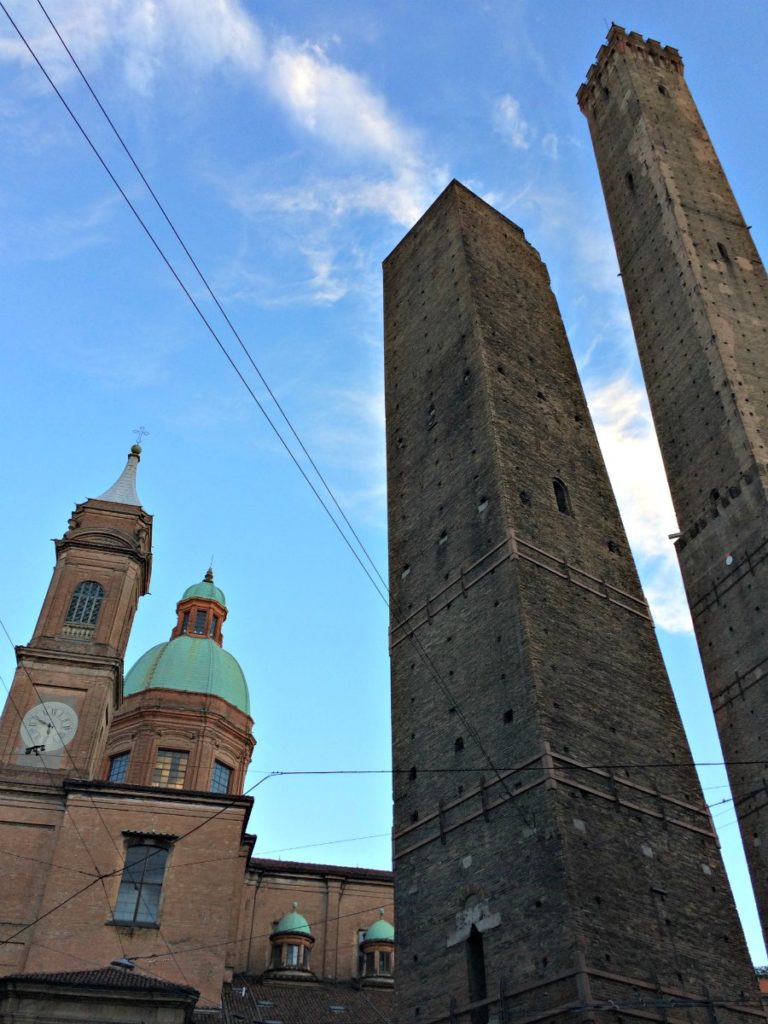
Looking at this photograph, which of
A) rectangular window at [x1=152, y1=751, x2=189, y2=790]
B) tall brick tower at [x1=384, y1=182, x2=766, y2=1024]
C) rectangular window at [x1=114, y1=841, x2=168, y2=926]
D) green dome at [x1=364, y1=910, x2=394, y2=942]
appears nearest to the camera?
tall brick tower at [x1=384, y1=182, x2=766, y2=1024]

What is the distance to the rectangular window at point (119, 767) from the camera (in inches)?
1198

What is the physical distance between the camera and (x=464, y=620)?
735 inches

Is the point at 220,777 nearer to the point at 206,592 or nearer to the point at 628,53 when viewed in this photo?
the point at 206,592

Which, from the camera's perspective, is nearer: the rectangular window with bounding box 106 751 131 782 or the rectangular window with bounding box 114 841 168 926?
the rectangular window with bounding box 114 841 168 926

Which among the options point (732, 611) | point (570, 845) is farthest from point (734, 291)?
point (570, 845)

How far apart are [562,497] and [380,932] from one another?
1454 centimetres

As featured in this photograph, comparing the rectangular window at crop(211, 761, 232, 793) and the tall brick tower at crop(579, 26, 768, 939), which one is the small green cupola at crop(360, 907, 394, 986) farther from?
the tall brick tower at crop(579, 26, 768, 939)

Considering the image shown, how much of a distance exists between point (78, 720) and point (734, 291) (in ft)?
63.9

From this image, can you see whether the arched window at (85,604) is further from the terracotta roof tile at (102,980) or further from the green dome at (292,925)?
the terracotta roof tile at (102,980)

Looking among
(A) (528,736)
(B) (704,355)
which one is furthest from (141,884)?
(B) (704,355)

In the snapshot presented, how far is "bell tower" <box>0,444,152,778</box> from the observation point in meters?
23.7

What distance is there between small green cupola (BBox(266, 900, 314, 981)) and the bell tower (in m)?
6.95

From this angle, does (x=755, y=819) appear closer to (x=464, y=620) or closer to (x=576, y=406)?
(x=464, y=620)

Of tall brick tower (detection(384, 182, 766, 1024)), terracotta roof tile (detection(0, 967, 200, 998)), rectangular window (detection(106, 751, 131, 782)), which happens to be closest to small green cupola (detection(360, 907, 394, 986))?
rectangular window (detection(106, 751, 131, 782))
